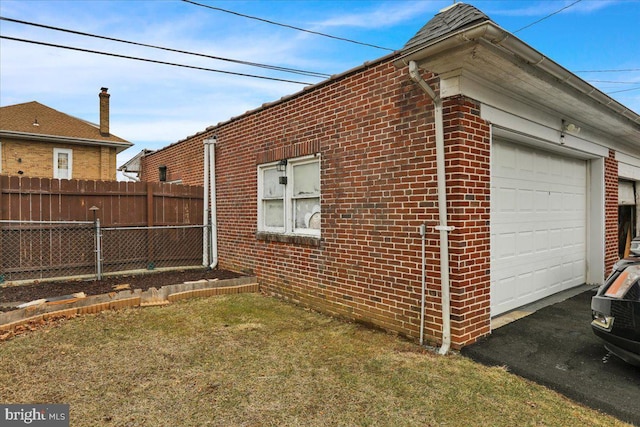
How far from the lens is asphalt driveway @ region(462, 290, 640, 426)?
274 centimetres

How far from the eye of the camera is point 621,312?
3.02 metres

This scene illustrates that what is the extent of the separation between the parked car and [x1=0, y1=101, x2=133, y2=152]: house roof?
61.7 ft

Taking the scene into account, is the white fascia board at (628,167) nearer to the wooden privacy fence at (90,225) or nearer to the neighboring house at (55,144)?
the wooden privacy fence at (90,225)

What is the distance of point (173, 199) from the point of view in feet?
26.6

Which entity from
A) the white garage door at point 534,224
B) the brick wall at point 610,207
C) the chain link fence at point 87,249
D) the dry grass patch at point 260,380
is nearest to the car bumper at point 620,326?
the dry grass patch at point 260,380

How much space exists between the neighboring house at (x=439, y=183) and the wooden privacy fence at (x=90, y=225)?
1940 millimetres

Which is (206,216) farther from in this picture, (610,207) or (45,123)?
(45,123)

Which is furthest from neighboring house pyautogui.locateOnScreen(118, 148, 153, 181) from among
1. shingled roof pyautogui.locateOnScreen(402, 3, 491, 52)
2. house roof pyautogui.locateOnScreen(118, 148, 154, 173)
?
shingled roof pyautogui.locateOnScreen(402, 3, 491, 52)

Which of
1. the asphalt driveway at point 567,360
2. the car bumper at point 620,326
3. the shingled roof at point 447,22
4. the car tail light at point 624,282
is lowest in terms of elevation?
the asphalt driveway at point 567,360

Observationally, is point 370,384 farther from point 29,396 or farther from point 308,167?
point 308,167

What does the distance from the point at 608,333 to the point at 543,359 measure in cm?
60

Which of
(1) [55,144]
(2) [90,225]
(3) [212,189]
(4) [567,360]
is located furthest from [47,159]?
(4) [567,360]

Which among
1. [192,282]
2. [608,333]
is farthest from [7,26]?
[608,333]

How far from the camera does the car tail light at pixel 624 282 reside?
3.02 metres
